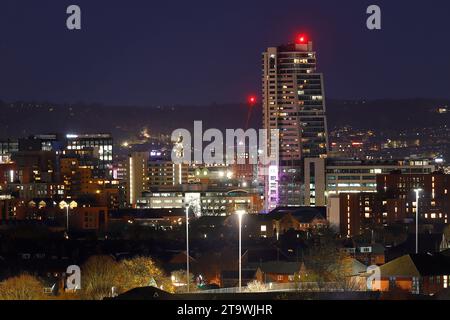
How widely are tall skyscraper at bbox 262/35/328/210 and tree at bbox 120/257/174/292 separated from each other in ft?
171

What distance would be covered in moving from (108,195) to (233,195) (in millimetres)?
6713

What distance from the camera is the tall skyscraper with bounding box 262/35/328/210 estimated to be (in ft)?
263

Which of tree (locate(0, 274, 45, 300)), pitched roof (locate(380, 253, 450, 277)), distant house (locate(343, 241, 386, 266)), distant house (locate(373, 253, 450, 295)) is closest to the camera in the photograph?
tree (locate(0, 274, 45, 300))

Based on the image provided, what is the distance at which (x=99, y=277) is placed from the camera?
87.7 ft

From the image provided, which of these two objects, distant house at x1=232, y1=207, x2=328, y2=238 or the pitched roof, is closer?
the pitched roof

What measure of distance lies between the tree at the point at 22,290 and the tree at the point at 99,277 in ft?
2.54

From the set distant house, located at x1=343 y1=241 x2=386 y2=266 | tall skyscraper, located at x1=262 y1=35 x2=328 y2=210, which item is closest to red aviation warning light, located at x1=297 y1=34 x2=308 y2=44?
tall skyscraper, located at x1=262 y1=35 x2=328 y2=210

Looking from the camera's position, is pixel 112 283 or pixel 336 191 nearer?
pixel 112 283

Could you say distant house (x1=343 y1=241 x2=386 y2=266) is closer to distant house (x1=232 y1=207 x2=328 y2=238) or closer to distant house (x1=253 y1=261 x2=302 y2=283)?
distant house (x1=253 y1=261 x2=302 y2=283)

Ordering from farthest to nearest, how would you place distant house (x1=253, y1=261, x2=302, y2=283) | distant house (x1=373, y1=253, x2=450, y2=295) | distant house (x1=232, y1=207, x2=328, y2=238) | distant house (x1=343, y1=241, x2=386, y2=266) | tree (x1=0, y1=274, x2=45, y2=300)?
distant house (x1=232, y1=207, x2=328, y2=238), distant house (x1=343, y1=241, x2=386, y2=266), distant house (x1=253, y1=261, x2=302, y2=283), distant house (x1=373, y1=253, x2=450, y2=295), tree (x1=0, y1=274, x2=45, y2=300)
